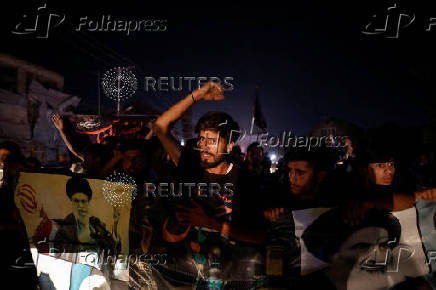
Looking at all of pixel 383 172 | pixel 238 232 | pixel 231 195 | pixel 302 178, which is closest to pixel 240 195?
pixel 231 195

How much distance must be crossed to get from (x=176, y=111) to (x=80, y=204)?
1.41 metres

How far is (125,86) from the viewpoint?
4250mm

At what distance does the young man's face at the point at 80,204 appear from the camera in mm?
3059

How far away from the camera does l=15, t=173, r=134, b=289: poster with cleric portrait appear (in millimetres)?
2898

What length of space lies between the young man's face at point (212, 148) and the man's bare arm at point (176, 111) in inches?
12.1

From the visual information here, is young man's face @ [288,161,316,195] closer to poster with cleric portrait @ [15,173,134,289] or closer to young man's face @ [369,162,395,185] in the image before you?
young man's face @ [369,162,395,185]

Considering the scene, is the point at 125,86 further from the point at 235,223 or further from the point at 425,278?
the point at 425,278

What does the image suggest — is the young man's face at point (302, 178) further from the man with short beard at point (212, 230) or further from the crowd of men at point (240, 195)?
the man with short beard at point (212, 230)

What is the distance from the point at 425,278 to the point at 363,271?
0.53 metres

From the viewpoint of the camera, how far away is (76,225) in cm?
311

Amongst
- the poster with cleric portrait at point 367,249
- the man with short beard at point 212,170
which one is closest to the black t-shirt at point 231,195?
the man with short beard at point 212,170

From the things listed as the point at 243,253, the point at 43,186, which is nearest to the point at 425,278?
the point at 243,253

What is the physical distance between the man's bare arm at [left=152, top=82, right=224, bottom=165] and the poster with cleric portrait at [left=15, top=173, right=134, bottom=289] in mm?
627

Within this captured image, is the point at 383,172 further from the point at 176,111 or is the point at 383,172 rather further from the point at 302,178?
the point at 176,111
